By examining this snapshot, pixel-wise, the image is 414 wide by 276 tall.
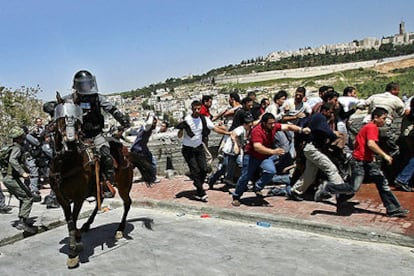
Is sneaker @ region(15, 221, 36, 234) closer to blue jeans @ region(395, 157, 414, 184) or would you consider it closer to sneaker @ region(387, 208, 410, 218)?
sneaker @ region(387, 208, 410, 218)

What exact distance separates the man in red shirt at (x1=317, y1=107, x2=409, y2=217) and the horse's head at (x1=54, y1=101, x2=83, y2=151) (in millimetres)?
4118

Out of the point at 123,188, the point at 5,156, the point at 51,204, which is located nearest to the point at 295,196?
the point at 123,188

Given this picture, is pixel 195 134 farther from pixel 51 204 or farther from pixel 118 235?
pixel 51 204

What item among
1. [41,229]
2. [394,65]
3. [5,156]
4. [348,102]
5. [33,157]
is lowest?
[41,229]

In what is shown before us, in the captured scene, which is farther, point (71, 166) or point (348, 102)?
point (348, 102)

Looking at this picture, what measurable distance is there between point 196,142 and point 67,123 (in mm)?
3571

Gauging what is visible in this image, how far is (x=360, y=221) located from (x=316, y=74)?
440 feet

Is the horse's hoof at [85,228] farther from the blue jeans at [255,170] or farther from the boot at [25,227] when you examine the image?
the blue jeans at [255,170]

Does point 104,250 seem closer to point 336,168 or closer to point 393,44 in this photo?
point 336,168

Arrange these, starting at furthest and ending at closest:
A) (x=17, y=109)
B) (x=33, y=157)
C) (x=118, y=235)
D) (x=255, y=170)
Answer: (x=17, y=109)
(x=33, y=157)
(x=255, y=170)
(x=118, y=235)

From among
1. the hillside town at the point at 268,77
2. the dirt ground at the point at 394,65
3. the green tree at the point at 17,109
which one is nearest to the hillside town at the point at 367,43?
the hillside town at the point at 268,77

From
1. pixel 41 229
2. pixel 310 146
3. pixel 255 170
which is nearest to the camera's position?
pixel 310 146

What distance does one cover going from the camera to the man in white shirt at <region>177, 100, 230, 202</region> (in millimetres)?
8625

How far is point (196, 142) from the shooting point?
8.63 metres
